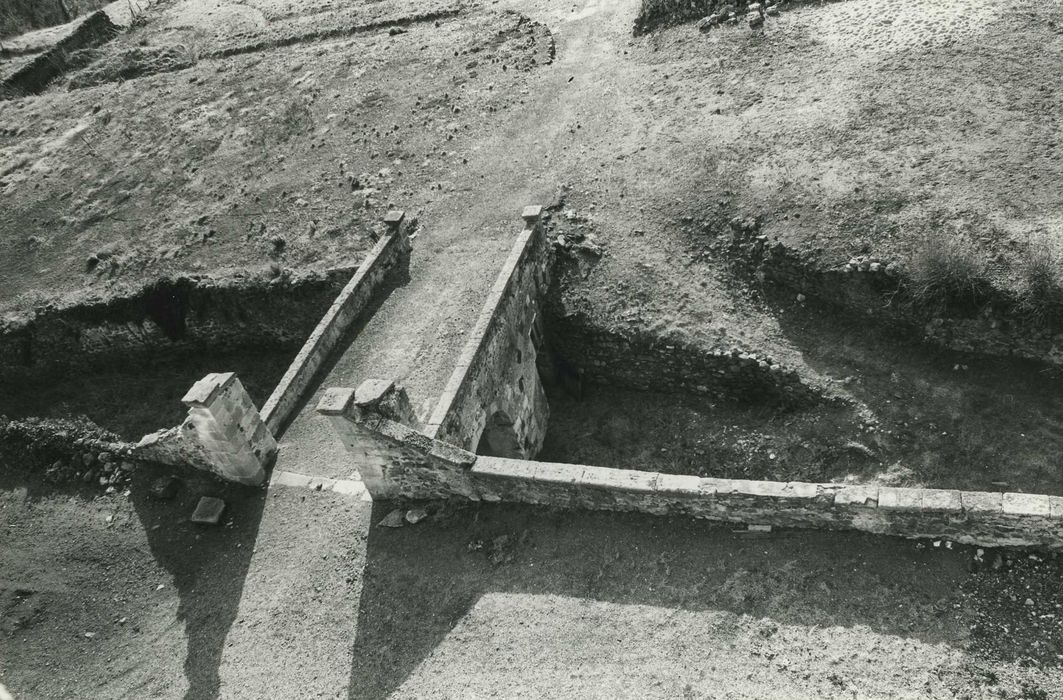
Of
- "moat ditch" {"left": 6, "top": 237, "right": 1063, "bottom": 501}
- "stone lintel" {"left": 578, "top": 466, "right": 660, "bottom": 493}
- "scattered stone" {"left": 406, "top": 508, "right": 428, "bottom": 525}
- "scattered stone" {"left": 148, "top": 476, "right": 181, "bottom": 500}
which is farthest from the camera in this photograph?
"scattered stone" {"left": 148, "top": 476, "right": 181, "bottom": 500}

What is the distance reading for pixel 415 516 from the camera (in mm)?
10477

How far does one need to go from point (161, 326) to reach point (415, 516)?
10.7 metres

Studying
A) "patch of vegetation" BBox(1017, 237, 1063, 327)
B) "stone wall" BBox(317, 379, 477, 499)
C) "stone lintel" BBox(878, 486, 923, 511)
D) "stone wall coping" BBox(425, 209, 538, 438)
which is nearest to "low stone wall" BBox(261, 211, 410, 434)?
"stone wall coping" BBox(425, 209, 538, 438)

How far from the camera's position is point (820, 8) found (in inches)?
760

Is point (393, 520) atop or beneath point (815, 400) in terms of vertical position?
atop

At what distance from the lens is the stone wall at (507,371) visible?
11203mm

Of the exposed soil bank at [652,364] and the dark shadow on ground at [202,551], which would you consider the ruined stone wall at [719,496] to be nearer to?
the dark shadow on ground at [202,551]

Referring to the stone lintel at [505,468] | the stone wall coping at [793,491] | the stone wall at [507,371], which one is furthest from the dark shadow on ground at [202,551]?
the stone wall coping at [793,491]

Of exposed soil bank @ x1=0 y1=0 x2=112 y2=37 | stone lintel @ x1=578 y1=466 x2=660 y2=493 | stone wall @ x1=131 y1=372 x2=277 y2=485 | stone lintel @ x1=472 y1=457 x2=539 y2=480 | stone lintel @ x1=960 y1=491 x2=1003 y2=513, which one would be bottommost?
stone lintel @ x1=960 y1=491 x2=1003 y2=513

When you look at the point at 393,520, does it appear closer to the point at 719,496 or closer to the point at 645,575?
the point at 645,575

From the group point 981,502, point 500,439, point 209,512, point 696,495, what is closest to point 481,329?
point 500,439

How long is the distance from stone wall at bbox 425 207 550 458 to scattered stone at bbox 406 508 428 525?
1119 millimetres

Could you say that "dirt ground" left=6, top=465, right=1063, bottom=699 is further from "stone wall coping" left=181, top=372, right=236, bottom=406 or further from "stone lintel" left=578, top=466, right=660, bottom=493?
"stone wall coping" left=181, top=372, right=236, bottom=406

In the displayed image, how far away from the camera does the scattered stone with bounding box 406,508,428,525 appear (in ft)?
34.3
